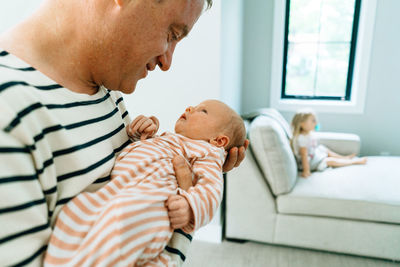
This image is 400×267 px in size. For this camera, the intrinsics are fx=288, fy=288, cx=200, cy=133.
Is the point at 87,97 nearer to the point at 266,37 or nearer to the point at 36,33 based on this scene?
the point at 36,33

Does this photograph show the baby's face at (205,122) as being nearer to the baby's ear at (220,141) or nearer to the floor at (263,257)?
the baby's ear at (220,141)

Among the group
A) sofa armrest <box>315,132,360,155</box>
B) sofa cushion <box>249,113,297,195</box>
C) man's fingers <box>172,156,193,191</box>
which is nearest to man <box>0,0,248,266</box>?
man's fingers <box>172,156,193,191</box>

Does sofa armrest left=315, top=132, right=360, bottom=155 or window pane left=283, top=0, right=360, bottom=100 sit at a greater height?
window pane left=283, top=0, right=360, bottom=100

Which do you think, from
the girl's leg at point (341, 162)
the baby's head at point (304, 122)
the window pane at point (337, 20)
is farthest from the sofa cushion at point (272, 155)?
the window pane at point (337, 20)

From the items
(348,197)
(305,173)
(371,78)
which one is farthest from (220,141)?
(371,78)

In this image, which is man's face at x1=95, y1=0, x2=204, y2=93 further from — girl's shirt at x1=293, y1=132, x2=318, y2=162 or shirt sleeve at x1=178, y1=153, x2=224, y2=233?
girl's shirt at x1=293, y1=132, x2=318, y2=162

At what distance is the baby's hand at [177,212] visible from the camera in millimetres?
670

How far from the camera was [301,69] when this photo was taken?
3.23m

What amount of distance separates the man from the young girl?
1914 millimetres

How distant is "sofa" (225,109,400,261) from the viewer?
1927 millimetres

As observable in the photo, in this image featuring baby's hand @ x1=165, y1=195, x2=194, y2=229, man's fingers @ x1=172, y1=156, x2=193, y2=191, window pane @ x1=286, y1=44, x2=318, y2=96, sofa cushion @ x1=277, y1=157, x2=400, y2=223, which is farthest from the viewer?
window pane @ x1=286, y1=44, x2=318, y2=96

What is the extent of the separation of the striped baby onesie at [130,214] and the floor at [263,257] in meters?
1.40

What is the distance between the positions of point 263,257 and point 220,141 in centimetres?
139

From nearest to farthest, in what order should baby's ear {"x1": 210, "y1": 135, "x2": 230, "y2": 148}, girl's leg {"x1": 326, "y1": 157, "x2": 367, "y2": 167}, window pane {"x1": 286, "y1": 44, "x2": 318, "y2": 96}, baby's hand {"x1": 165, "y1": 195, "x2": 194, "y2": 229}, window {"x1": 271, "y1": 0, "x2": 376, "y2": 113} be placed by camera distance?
1. baby's hand {"x1": 165, "y1": 195, "x2": 194, "y2": 229}
2. baby's ear {"x1": 210, "y1": 135, "x2": 230, "y2": 148}
3. girl's leg {"x1": 326, "y1": 157, "x2": 367, "y2": 167}
4. window {"x1": 271, "y1": 0, "x2": 376, "y2": 113}
5. window pane {"x1": 286, "y1": 44, "x2": 318, "y2": 96}
